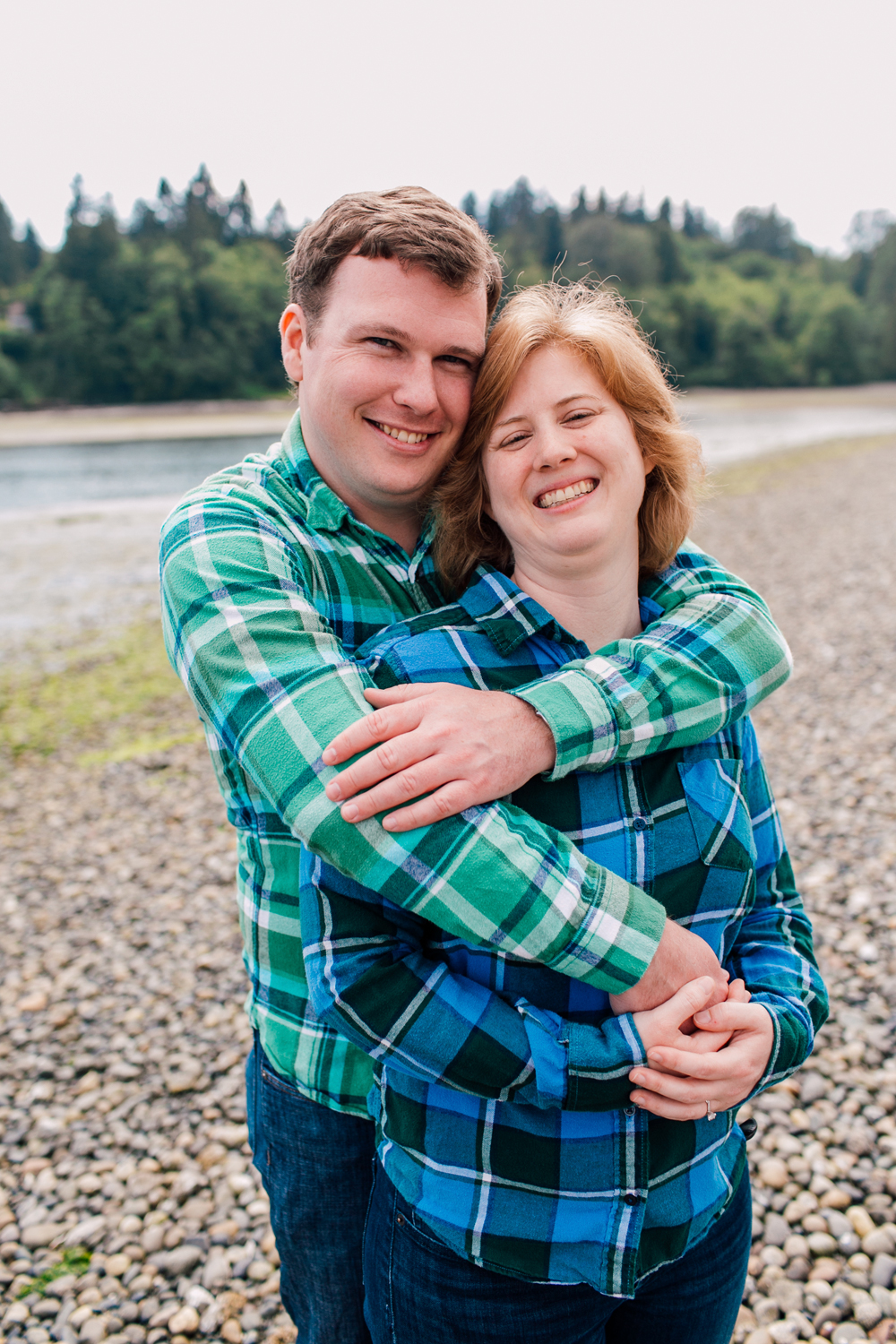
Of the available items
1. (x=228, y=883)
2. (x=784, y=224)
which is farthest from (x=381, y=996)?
(x=784, y=224)

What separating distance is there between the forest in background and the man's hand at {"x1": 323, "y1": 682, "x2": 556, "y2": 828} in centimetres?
6587

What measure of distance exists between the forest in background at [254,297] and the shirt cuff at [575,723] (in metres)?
65.8

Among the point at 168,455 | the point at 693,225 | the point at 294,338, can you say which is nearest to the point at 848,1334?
the point at 294,338

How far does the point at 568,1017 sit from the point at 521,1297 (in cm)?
50

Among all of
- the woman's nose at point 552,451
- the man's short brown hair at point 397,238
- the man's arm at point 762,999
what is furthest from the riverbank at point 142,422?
the man's arm at point 762,999

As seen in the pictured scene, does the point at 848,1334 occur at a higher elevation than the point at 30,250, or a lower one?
lower

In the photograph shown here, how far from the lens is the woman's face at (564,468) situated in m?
Result: 1.83

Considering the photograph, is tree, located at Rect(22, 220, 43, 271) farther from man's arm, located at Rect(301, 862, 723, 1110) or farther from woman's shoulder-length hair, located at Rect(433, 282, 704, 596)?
man's arm, located at Rect(301, 862, 723, 1110)

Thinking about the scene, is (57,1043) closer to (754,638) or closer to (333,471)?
(333,471)

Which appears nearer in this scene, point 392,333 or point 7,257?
point 392,333

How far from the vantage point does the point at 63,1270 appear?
3191 millimetres

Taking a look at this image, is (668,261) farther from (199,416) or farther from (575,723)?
(575,723)

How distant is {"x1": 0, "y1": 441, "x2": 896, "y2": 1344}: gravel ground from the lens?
3.05 m

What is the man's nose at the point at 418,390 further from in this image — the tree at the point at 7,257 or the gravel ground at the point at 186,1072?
the tree at the point at 7,257
